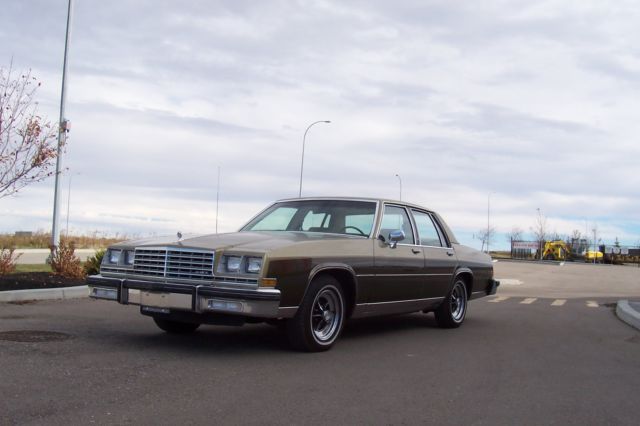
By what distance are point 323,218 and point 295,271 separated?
5.57 feet

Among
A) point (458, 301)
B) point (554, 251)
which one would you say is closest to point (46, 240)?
point (458, 301)

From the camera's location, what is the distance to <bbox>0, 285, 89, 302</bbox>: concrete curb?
1016 centimetres

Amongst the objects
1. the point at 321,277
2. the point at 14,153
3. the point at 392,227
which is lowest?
the point at 321,277

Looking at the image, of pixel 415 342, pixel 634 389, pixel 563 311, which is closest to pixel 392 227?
pixel 415 342

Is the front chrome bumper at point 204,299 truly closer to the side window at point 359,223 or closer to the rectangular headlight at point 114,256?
the rectangular headlight at point 114,256

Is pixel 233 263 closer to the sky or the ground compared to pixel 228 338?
closer to the sky

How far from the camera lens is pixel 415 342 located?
318 inches

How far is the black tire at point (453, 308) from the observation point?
952cm

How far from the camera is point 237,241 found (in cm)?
671

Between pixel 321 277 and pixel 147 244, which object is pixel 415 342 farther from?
pixel 147 244

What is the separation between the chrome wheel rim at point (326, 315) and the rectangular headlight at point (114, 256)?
2.19m

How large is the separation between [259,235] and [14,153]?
23.7 feet

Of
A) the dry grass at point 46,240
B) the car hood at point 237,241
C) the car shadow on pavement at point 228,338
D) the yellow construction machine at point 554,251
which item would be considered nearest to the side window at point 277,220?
the car hood at point 237,241

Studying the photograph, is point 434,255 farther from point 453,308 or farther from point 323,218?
point 323,218
